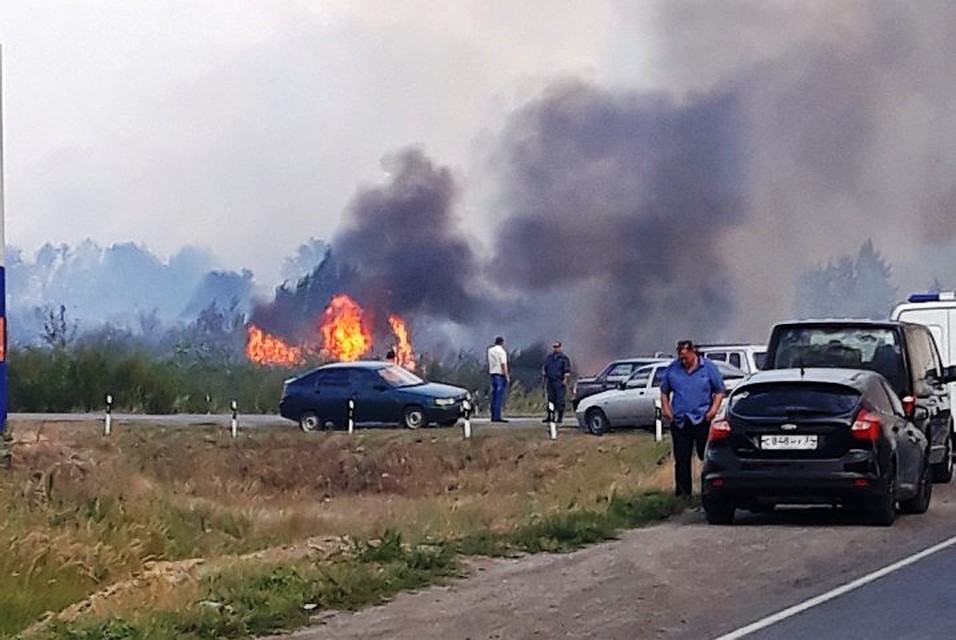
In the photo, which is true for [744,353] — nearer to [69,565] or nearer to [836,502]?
[836,502]

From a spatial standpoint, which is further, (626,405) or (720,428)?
(626,405)

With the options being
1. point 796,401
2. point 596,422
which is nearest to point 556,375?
point 596,422

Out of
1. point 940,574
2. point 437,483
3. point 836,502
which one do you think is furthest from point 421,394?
point 940,574

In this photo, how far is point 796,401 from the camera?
1761cm

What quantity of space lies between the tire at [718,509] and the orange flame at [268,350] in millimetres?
38880

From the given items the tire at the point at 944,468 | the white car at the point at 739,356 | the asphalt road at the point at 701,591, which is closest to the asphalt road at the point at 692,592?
the asphalt road at the point at 701,591

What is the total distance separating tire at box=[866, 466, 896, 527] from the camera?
1727 centimetres

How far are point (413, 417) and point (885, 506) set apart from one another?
2024 cm

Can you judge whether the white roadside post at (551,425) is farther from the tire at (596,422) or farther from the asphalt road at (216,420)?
the tire at (596,422)

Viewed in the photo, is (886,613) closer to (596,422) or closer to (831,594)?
(831,594)

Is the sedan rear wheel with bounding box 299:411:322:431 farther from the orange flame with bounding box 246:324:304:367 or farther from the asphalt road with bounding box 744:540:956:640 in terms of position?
the asphalt road with bounding box 744:540:956:640

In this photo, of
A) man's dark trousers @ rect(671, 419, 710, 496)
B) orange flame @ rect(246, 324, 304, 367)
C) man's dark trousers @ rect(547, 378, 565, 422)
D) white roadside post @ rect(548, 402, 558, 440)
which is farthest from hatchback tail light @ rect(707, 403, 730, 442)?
orange flame @ rect(246, 324, 304, 367)

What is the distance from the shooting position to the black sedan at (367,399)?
36812mm

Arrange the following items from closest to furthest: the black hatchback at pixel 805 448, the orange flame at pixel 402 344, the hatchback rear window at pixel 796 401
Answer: the black hatchback at pixel 805 448
the hatchback rear window at pixel 796 401
the orange flame at pixel 402 344
